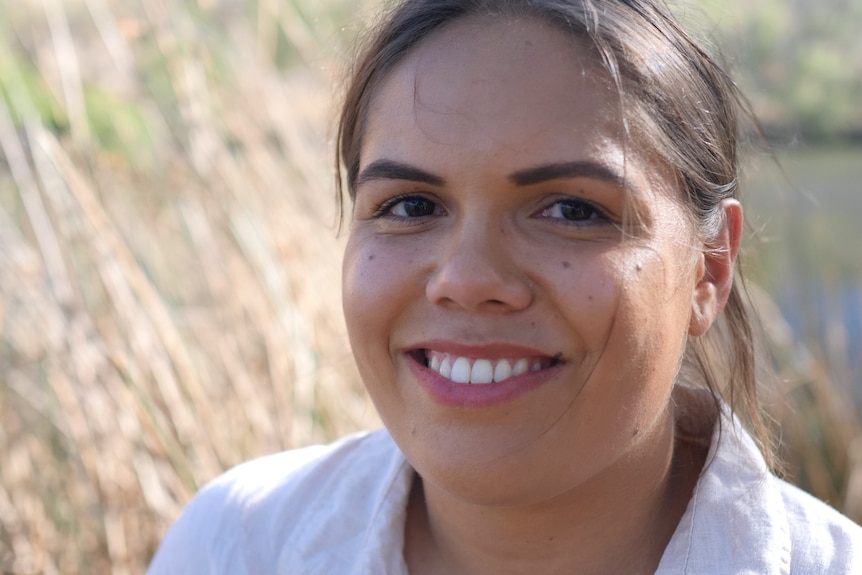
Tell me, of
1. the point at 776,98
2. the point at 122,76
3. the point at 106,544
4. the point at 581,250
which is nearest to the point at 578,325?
the point at 581,250

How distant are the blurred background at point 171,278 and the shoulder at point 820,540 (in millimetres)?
741

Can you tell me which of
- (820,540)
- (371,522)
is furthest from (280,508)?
(820,540)

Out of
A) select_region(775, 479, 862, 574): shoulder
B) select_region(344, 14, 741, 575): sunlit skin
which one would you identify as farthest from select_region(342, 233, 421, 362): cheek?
select_region(775, 479, 862, 574): shoulder

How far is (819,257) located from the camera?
4137 millimetres

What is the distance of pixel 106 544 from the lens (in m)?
2.67

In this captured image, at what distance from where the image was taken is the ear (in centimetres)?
145

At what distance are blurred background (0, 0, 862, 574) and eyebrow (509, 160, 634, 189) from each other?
830mm

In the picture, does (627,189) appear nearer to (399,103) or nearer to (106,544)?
(399,103)

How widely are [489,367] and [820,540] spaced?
54 cm

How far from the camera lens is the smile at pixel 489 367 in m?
1.27

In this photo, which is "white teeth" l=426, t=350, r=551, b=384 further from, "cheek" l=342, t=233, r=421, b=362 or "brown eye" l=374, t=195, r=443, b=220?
"brown eye" l=374, t=195, r=443, b=220

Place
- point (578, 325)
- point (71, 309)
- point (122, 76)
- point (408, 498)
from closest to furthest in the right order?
point (578, 325) → point (408, 498) → point (71, 309) → point (122, 76)

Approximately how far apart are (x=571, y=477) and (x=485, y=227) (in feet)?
1.15

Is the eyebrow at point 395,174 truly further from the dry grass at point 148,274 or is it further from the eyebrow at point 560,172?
the dry grass at point 148,274
